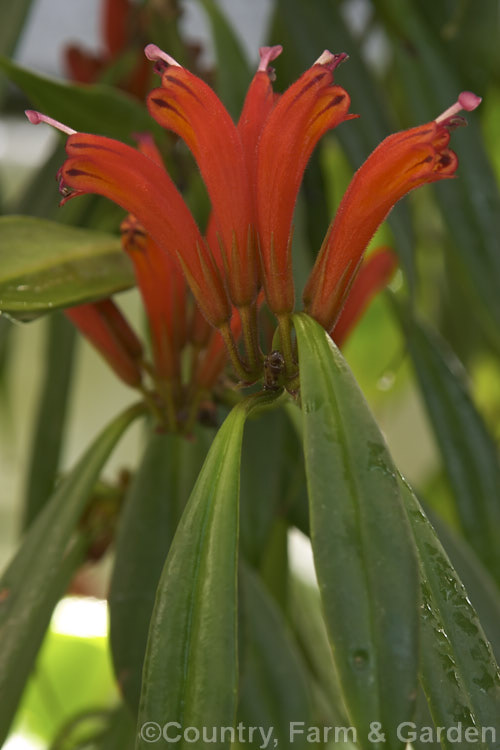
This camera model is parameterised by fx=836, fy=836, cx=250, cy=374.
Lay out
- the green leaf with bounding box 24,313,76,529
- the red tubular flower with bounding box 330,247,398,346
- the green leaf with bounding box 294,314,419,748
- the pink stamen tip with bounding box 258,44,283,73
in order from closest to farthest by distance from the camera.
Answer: the green leaf with bounding box 294,314,419,748
the pink stamen tip with bounding box 258,44,283,73
the red tubular flower with bounding box 330,247,398,346
the green leaf with bounding box 24,313,76,529

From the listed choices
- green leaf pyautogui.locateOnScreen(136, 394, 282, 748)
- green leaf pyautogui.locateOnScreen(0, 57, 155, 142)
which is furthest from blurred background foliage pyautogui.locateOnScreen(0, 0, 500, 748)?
green leaf pyautogui.locateOnScreen(136, 394, 282, 748)

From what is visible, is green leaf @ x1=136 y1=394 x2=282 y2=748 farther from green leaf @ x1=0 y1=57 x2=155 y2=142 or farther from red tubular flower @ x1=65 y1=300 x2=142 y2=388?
green leaf @ x1=0 y1=57 x2=155 y2=142

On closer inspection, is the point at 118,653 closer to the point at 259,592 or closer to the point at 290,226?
the point at 259,592

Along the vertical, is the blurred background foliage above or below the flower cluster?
above

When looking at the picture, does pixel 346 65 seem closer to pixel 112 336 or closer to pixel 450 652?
pixel 112 336

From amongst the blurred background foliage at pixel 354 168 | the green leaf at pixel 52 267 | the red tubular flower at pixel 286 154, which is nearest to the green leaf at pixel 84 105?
the blurred background foliage at pixel 354 168

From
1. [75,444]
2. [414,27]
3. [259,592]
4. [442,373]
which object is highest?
[75,444]

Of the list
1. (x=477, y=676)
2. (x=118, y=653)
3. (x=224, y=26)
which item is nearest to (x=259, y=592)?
(x=118, y=653)

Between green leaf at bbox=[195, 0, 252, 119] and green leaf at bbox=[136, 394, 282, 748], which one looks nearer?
green leaf at bbox=[136, 394, 282, 748]
